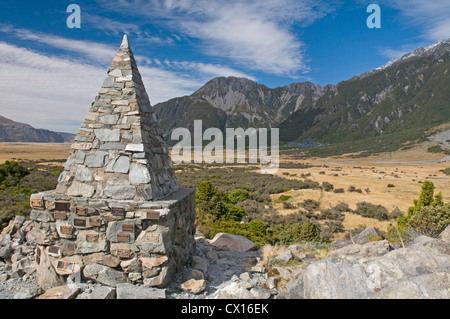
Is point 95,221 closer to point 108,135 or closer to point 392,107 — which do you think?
point 108,135

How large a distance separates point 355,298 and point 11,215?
441 inches

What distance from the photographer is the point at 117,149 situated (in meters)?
5.07

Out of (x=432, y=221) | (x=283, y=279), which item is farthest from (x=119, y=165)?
(x=432, y=221)

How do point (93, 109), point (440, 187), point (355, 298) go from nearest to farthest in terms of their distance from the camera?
point (355, 298)
point (93, 109)
point (440, 187)

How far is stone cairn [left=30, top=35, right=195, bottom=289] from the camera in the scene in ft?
15.1

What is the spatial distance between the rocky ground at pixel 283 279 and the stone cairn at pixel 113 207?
30 cm

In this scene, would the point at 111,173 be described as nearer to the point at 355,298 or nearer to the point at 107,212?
the point at 107,212

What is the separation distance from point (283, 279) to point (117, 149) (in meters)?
4.12

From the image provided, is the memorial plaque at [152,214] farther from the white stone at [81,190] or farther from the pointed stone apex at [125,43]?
the pointed stone apex at [125,43]

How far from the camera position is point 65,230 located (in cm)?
476

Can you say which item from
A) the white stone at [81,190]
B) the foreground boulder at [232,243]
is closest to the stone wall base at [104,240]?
the white stone at [81,190]

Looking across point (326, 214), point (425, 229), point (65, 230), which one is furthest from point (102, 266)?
point (326, 214)

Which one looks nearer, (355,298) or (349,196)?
(355,298)
